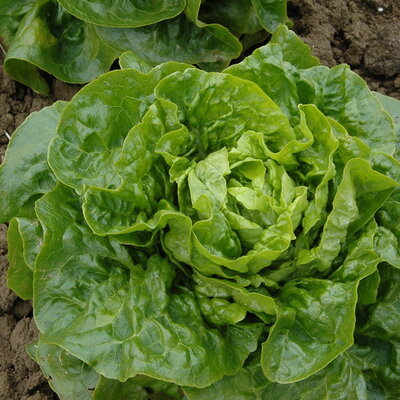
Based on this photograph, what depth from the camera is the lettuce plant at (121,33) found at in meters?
4.02

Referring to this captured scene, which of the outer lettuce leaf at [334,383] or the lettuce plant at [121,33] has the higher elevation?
the lettuce plant at [121,33]

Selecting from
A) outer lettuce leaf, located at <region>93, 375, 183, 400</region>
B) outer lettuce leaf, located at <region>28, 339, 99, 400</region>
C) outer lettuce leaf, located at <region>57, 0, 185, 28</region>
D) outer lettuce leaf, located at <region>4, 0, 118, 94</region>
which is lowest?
outer lettuce leaf, located at <region>28, 339, 99, 400</region>

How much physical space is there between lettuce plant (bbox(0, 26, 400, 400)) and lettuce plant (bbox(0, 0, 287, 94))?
87 centimetres

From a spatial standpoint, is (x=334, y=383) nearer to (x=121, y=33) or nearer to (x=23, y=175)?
(x=23, y=175)

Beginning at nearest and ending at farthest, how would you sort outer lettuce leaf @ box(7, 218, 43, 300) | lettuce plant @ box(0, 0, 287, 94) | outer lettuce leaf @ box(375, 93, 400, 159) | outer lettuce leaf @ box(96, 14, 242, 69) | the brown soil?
outer lettuce leaf @ box(7, 218, 43, 300)
outer lettuce leaf @ box(375, 93, 400, 159)
lettuce plant @ box(0, 0, 287, 94)
outer lettuce leaf @ box(96, 14, 242, 69)
the brown soil

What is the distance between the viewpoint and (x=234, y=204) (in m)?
2.88

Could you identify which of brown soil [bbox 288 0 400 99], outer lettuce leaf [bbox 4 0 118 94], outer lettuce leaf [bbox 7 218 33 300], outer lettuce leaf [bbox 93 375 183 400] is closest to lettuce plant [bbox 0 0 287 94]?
outer lettuce leaf [bbox 4 0 118 94]

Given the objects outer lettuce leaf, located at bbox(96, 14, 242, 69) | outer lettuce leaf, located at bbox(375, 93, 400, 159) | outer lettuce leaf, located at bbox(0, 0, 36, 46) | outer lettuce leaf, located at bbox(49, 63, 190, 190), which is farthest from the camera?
outer lettuce leaf, located at bbox(0, 0, 36, 46)

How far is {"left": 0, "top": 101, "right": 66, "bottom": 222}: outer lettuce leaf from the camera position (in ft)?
10.8

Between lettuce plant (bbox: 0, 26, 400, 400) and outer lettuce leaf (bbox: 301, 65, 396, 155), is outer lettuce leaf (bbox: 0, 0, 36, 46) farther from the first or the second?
outer lettuce leaf (bbox: 301, 65, 396, 155)

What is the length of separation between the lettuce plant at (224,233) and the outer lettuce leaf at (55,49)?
106cm

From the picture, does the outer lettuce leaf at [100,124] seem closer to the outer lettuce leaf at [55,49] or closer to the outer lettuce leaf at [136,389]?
the outer lettuce leaf at [136,389]

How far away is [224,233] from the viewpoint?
2.80 metres

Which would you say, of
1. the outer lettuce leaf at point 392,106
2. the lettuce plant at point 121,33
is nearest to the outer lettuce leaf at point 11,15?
the lettuce plant at point 121,33
